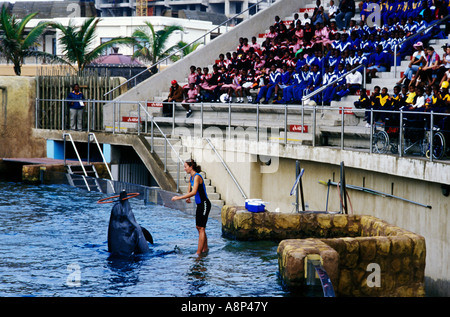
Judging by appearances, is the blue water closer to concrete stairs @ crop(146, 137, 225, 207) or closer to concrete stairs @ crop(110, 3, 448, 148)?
concrete stairs @ crop(146, 137, 225, 207)

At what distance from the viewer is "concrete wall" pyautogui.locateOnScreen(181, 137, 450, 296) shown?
14.1 meters

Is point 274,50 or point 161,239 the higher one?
point 274,50

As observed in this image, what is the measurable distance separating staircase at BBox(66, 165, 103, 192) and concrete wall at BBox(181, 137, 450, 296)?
10.7ft

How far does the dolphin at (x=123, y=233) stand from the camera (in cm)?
1394

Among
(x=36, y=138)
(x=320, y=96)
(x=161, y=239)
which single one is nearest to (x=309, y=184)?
(x=320, y=96)

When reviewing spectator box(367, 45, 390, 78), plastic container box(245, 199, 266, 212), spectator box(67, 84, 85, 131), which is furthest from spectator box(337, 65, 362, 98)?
spectator box(67, 84, 85, 131)

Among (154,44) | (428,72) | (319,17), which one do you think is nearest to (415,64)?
(428,72)

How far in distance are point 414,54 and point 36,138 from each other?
54.0 ft

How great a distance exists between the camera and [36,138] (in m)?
30.4

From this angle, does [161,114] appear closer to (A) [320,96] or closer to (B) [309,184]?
(A) [320,96]

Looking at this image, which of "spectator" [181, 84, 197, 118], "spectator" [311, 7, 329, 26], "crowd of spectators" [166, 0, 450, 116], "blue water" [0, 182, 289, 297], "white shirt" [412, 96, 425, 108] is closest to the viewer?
"blue water" [0, 182, 289, 297]
